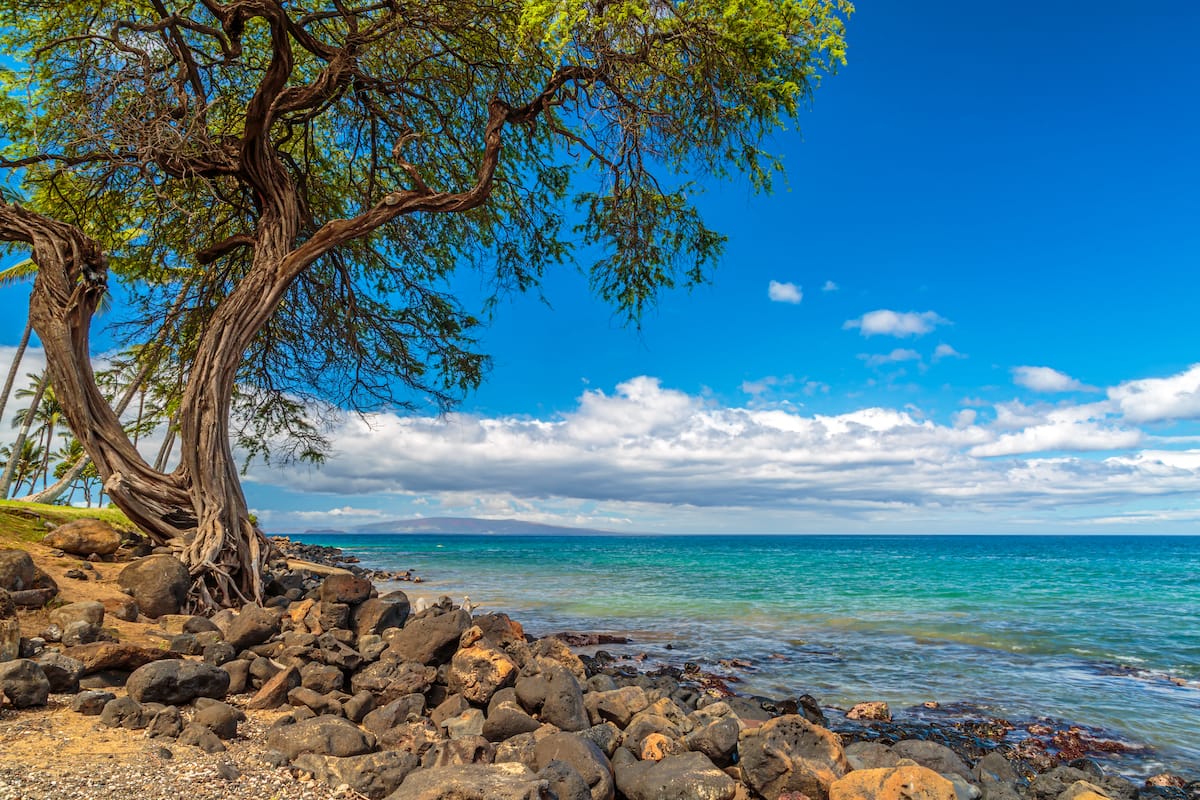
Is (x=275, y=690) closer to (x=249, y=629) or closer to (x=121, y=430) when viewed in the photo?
(x=249, y=629)

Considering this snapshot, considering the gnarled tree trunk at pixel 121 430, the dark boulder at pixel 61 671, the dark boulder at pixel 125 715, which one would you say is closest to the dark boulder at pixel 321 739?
the dark boulder at pixel 125 715

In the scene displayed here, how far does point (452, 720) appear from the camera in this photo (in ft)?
20.8

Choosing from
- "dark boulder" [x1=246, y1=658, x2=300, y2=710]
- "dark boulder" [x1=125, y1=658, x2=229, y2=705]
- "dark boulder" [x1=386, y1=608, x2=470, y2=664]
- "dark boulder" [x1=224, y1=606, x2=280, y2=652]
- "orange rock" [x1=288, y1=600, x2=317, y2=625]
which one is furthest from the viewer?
"orange rock" [x1=288, y1=600, x2=317, y2=625]

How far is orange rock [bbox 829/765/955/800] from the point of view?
500 cm

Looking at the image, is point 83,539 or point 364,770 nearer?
point 364,770

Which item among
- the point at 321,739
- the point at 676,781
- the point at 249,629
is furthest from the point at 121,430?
the point at 676,781

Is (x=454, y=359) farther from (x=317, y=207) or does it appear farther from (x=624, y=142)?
(x=624, y=142)

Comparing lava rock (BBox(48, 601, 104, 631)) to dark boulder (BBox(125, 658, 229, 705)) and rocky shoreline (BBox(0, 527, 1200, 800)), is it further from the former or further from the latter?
dark boulder (BBox(125, 658, 229, 705))

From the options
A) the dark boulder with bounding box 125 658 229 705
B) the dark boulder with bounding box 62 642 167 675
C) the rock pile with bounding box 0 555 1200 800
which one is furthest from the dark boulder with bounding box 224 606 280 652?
the dark boulder with bounding box 125 658 229 705

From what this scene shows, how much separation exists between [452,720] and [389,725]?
0.55m

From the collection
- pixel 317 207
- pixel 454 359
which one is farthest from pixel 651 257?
pixel 317 207

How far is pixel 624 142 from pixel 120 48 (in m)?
7.02

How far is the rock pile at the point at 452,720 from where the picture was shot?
5039mm

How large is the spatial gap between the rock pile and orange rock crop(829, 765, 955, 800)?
→ 14mm
